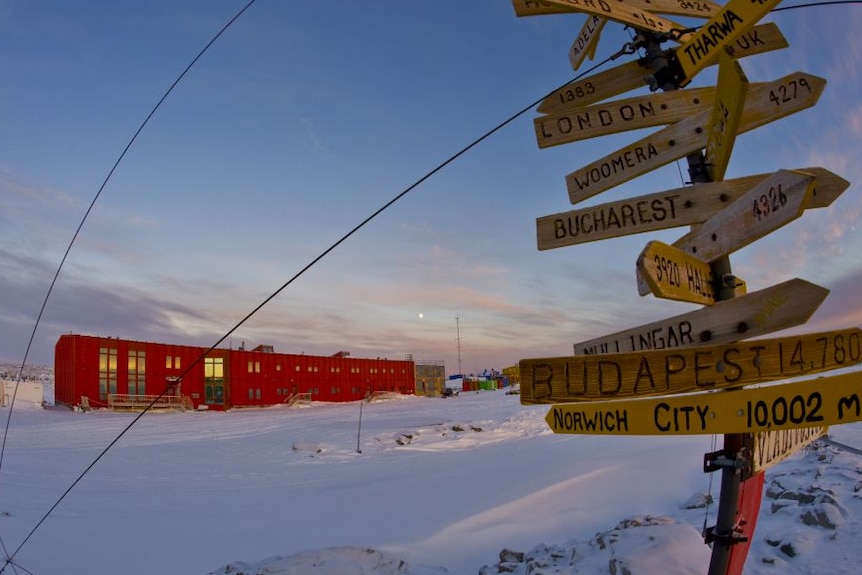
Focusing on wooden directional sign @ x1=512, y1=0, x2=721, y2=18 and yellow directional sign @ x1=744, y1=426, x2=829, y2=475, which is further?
wooden directional sign @ x1=512, y1=0, x2=721, y2=18

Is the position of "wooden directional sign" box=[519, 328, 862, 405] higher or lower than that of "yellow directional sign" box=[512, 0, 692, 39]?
lower

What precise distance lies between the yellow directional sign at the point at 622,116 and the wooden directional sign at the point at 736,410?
2.16m

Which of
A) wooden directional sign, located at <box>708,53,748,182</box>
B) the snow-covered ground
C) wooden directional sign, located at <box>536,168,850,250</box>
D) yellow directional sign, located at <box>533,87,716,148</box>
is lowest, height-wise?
the snow-covered ground

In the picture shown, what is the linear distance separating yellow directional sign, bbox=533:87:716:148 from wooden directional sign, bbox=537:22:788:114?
17.0 inches

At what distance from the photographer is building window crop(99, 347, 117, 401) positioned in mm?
33562

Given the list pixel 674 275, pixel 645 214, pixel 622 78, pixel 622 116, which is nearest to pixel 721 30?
Answer: pixel 622 116

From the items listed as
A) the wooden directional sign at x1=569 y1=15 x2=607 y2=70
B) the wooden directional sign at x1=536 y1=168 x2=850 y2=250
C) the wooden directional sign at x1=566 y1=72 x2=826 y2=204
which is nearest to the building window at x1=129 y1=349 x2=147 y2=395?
the wooden directional sign at x1=569 y1=15 x2=607 y2=70

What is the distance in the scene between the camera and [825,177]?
8.61 ft

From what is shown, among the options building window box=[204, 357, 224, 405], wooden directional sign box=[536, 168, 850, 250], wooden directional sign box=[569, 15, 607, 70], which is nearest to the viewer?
wooden directional sign box=[536, 168, 850, 250]

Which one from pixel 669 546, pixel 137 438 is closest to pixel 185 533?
pixel 669 546

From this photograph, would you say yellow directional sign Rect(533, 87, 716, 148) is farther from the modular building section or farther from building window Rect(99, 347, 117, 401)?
building window Rect(99, 347, 117, 401)

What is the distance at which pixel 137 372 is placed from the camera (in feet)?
116

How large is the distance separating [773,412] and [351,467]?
1323 centimetres

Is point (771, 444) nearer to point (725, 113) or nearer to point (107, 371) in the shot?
point (725, 113)
